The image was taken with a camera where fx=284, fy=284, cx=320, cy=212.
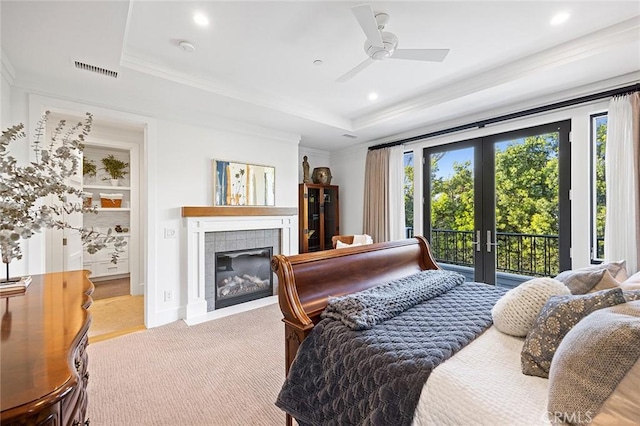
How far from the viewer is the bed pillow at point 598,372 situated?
788 mm

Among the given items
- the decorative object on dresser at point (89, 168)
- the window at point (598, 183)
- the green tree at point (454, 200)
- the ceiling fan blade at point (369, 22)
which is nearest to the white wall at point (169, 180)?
the decorative object on dresser at point (89, 168)

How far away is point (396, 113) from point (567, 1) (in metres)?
1.98

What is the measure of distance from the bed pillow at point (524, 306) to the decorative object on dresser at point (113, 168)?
18.1 feet

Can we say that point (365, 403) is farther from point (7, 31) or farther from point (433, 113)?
point (433, 113)

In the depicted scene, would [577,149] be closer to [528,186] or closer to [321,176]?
[528,186]

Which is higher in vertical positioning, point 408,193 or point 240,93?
point 240,93

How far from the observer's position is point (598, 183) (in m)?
2.90

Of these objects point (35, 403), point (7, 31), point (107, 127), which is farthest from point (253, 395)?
point (107, 127)

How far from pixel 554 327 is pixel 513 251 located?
2.76 meters

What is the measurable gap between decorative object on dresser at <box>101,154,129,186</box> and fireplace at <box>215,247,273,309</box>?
2.55 m

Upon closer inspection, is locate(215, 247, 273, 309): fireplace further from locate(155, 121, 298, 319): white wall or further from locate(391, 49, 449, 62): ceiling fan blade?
locate(391, 49, 449, 62): ceiling fan blade

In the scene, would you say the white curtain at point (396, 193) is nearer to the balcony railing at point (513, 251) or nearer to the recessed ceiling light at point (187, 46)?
the balcony railing at point (513, 251)

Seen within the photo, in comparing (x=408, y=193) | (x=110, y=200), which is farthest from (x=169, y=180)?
(x=408, y=193)

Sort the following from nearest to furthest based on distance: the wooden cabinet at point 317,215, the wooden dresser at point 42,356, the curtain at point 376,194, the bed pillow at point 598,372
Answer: the wooden dresser at point 42,356, the bed pillow at point 598,372, the curtain at point 376,194, the wooden cabinet at point 317,215
